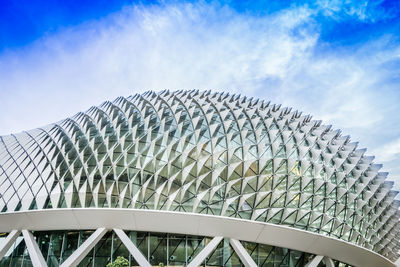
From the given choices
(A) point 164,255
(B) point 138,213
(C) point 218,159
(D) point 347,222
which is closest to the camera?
(B) point 138,213

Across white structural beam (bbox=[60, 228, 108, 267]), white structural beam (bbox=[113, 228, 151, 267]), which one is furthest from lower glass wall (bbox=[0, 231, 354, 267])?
white structural beam (bbox=[60, 228, 108, 267])

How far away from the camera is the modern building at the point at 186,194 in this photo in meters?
18.2

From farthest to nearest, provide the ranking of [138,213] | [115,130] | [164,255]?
1. [115,130]
2. [164,255]
3. [138,213]

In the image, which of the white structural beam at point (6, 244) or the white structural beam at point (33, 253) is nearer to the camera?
the white structural beam at point (33, 253)

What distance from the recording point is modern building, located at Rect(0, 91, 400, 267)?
18.2m

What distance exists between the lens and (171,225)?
17938mm

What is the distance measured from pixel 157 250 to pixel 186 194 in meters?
4.17

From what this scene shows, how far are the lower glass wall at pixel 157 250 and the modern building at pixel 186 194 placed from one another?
0.22ft

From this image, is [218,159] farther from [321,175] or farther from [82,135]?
[82,135]

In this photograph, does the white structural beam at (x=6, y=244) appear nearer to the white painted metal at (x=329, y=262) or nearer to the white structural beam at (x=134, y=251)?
the white structural beam at (x=134, y=251)

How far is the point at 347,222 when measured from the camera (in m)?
24.2

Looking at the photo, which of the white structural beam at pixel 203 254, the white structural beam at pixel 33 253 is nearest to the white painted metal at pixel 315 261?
the white structural beam at pixel 203 254

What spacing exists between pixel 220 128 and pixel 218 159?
4.07 meters

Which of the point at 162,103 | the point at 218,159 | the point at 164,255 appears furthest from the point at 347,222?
the point at 162,103
